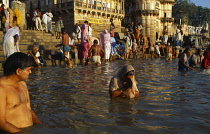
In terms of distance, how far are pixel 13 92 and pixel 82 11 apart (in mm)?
27887

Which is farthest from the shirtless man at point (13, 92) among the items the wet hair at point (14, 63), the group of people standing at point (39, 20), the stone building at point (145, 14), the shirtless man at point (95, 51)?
the stone building at point (145, 14)

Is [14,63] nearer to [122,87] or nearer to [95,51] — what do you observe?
[122,87]

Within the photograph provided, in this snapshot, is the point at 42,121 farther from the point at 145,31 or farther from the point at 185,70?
the point at 145,31

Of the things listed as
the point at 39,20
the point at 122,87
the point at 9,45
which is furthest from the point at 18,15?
the point at 122,87

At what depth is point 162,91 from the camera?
5.36 meters

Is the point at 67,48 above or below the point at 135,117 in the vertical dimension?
above

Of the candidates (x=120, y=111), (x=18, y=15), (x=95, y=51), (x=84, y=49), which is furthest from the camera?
(x=18, y=15)

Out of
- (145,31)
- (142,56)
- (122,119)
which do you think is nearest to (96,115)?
(122,119)

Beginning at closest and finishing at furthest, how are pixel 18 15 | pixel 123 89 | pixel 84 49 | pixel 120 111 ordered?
pixel 120 111, pixel 123 89, pixel 84 49, pixel 18 15

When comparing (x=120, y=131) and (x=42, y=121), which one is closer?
(x=120, y=131)

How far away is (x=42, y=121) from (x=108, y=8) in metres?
31.8

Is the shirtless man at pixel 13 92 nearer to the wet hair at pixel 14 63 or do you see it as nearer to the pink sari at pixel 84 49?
the wet hair at pixel 14 63

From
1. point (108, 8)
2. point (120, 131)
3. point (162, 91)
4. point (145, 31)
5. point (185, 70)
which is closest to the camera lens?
point (120, 131)

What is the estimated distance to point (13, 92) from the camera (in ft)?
8.44
